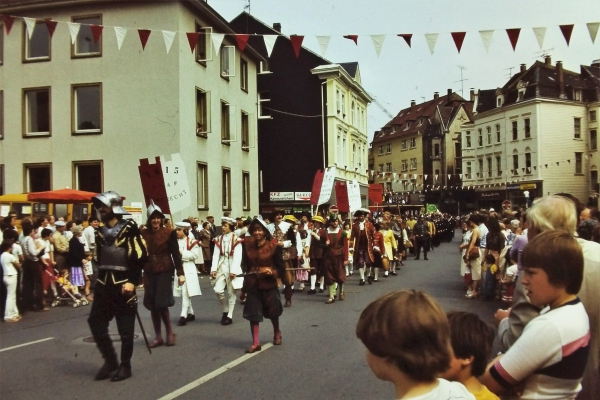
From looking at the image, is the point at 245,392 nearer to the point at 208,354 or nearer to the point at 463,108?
the point at 208,354

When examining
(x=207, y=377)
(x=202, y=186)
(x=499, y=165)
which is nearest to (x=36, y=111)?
(x=202, y=186)

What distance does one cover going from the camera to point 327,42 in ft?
43.7

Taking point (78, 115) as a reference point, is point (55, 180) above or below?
below

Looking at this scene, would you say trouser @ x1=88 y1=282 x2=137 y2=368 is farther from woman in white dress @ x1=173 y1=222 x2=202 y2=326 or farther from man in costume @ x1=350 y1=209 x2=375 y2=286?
man in costume @ x1=350 y1=209 x2=375 y2=286

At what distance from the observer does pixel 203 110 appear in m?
28.8

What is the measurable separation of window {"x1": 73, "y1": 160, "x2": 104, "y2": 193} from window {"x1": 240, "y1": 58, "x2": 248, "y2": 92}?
984 centimetres

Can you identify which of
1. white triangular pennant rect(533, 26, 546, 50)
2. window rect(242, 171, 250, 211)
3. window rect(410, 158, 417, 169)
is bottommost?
window rect(242, 171, 250, 211)

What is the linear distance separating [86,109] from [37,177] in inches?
141

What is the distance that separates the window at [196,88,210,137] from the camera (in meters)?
28.5

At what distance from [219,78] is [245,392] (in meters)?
25.5

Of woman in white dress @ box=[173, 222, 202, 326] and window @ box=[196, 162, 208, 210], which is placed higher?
window @ box=[196, 162, 208, 210]

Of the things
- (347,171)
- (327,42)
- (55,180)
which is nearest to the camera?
(327,42)

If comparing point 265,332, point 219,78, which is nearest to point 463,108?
point 219,78

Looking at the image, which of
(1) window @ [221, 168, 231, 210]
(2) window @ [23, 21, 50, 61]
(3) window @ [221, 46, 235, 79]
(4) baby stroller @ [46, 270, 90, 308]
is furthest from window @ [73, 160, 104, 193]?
(4) baby stroller @ [46, 270, 90, 308]
